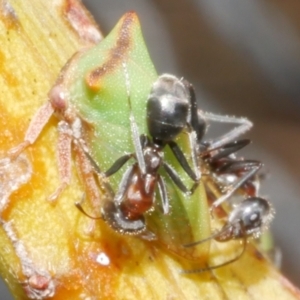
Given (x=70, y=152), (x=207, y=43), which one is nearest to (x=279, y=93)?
(x=207, y=43)

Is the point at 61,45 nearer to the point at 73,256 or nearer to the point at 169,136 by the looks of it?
the point at 169,136

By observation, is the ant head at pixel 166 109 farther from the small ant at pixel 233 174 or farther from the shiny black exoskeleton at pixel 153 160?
the small ant at pixel 233 174

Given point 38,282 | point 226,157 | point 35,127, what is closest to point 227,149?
point 226,157

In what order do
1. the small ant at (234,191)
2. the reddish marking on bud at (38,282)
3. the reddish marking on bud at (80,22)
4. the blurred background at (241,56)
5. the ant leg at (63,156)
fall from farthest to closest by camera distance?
1. the blurred background at (241,56)
2. the small ant at (234,191)
3. the reddish marking on bud at (80,22)
4. the ant leg at (63,156)
5. the reddish marking on bud at (38,282)

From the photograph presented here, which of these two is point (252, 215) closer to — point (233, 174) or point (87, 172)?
point (233, 174)

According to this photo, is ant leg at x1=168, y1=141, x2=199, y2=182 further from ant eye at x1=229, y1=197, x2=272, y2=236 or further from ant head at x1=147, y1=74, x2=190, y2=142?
ant eye at x1=229, y1=197, x2=272, y2=236

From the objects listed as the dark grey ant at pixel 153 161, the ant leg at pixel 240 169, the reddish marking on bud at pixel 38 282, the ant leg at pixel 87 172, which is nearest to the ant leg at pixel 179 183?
the dark grey ant at pixel 153 161
